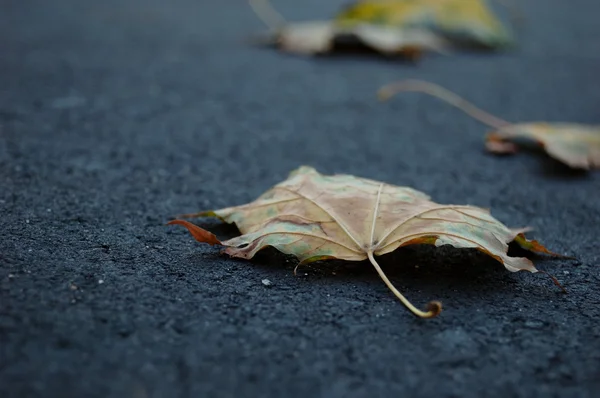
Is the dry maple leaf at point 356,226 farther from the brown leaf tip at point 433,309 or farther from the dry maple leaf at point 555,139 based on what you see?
the dry maple leaf at point 555,139

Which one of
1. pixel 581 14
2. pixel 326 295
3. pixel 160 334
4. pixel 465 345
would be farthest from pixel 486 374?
pixel 581 14

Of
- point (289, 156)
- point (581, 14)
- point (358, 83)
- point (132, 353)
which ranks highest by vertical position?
point (581, 14)

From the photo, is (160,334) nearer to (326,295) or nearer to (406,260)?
(326,295)

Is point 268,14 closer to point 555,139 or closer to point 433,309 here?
point 555,139

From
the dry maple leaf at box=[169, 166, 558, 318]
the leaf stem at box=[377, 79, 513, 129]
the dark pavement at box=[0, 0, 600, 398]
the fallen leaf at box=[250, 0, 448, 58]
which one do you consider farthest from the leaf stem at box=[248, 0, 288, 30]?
the dry maple leaf at box=[169, 166, 558, 318]

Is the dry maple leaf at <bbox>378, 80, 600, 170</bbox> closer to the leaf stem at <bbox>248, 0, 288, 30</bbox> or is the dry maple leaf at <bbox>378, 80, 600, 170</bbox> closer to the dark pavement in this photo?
the dark pavement

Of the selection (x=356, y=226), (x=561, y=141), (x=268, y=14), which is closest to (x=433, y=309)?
(x=356, y=226)
